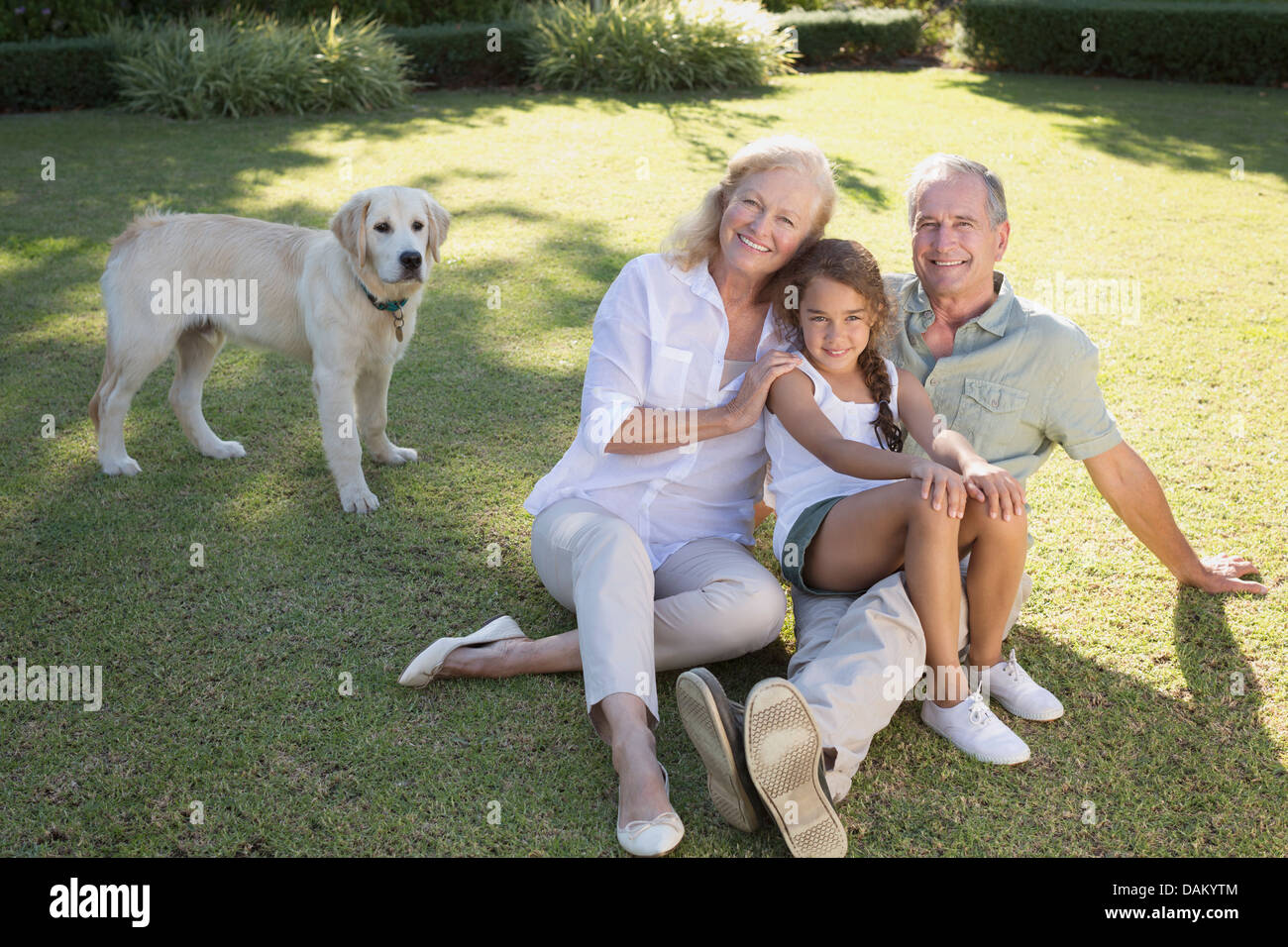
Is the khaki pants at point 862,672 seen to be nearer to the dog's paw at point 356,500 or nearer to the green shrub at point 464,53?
the dog's paw at point 356,500

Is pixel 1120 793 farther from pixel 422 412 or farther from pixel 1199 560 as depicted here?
pixel 422 412

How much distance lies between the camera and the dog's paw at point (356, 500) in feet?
13.6

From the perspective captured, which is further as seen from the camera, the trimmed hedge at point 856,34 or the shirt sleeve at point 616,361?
the trimmed hedge at point 856,34

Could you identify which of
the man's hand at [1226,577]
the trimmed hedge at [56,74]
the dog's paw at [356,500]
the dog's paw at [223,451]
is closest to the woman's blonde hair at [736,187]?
the dog's paw at [356,500]

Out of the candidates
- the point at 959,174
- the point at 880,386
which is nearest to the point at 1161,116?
the point at 959,174

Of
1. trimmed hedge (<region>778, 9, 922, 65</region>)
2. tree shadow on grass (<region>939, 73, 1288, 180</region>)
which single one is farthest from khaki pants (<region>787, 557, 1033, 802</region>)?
trimmed hedge (<region>778, 9, 922, 65</region>)

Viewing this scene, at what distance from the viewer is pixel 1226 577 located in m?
3.54

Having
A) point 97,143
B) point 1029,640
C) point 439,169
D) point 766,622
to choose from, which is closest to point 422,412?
point 766,622

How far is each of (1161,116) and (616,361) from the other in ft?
37.3

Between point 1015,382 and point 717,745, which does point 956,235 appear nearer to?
point 1015,382

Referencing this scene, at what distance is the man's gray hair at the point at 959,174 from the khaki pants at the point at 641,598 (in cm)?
124

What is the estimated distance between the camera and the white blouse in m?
3.17

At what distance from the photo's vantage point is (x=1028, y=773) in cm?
275

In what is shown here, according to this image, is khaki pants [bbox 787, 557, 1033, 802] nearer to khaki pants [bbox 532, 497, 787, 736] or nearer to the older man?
the older man
